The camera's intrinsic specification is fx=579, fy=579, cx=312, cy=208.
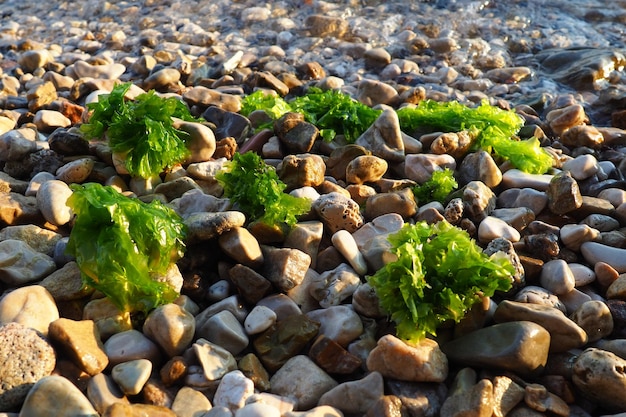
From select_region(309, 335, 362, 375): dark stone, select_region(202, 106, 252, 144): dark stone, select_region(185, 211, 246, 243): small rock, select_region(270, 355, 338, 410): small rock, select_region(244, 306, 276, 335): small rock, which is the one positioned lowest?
select_region(270, 355, 338, 410): small rock

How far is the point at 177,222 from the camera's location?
11.0 feet

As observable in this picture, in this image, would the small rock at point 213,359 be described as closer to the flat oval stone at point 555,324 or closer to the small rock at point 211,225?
the small rock at point 211,225

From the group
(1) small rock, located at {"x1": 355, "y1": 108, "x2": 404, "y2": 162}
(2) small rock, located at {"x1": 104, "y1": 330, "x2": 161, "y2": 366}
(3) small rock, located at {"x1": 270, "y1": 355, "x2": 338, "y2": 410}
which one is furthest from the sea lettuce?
(2) small rock, located at {"x1": 104, "y1": 330, "x2": 161, "y2": 366}

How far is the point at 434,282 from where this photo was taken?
3.03 meters

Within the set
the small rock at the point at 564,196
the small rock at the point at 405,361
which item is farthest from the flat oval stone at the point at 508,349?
the small rock at the point at 564,196

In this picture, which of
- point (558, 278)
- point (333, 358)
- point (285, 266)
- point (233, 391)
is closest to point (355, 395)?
point (333, 358)

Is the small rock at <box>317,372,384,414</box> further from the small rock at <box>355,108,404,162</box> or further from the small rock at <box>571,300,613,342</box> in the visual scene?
the small rock at <box>355,108,404,162</box>

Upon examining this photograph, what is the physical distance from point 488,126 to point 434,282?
2324mm

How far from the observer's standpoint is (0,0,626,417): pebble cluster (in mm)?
2684

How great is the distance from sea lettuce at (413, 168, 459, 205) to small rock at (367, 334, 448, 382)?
1562 mm

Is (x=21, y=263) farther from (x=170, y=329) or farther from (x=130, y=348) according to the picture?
(x=170, y=329)

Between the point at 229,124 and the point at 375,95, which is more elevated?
the point at 229,124

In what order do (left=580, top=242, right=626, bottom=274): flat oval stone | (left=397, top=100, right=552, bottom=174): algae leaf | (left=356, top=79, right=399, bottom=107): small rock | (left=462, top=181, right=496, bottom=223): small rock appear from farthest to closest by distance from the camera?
(left=356, top=79, right=399, bottom=107): small rock, (left=397, top=100, right=552, bottom=174): algae leaf, (left=462, top=181, right=496, bottom=223): small rock, (left=580, top=242, right=626, bottom=274): flat oval stone

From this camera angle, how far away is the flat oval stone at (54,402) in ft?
7.92
